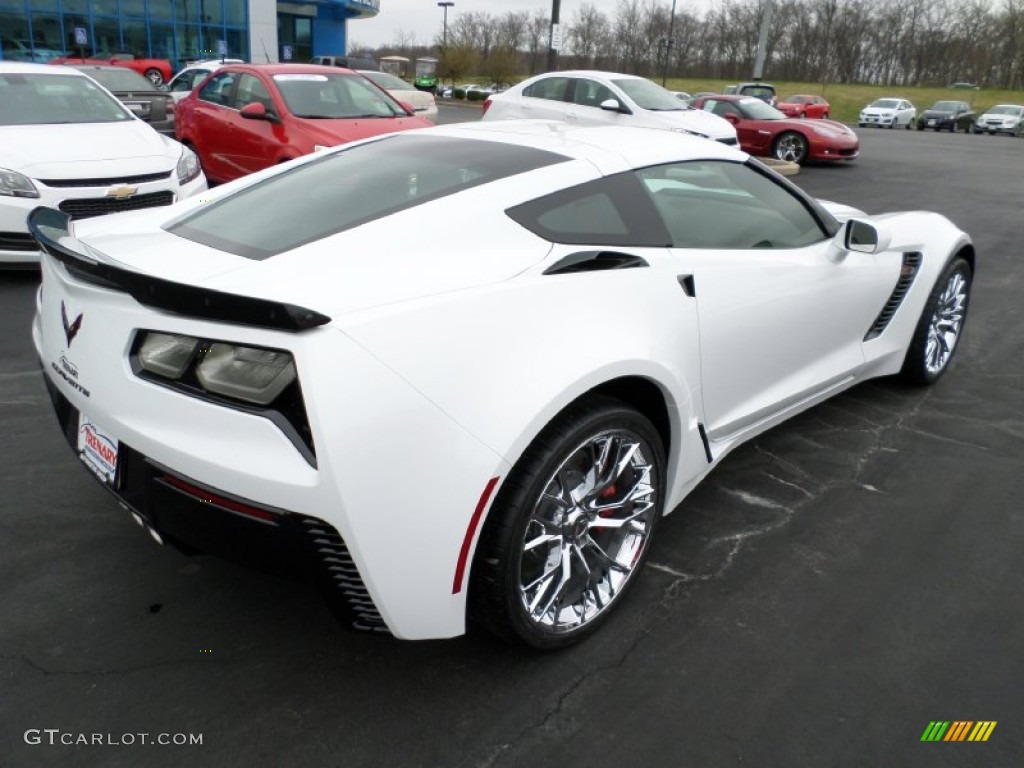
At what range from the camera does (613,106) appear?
12.0m

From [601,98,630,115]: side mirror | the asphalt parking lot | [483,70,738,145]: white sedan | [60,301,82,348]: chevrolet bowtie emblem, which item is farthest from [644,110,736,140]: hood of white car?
[60,301,82,348]: chevrolet bowtie emblem

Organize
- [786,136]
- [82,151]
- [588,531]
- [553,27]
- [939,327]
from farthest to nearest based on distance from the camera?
1. [786,136]
2. [553,27]
3. [82,151]
4. [939,327]
5. [588,531]

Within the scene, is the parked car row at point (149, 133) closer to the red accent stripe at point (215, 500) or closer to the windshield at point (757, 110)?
the red accent stripe at point (215, 500)

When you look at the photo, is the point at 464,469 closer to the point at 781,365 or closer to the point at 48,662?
the point at 48,662

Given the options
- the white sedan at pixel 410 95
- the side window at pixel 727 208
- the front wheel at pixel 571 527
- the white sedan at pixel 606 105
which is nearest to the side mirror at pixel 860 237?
the side window at pixel 727 208

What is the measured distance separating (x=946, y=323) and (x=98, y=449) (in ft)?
13.8

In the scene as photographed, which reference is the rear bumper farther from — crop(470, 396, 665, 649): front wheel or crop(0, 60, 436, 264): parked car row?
crop(0, 60, 436, 264): parked car row

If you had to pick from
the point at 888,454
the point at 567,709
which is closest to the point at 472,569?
the point at 567,709

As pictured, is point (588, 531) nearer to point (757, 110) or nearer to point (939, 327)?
point (939, 327)

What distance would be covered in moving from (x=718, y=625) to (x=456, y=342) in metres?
1.29

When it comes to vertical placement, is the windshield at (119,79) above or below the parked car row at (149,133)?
above

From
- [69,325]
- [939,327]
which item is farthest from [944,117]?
[69,325]

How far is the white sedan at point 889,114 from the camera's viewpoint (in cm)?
3597

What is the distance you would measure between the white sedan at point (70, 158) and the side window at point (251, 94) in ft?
4.64
